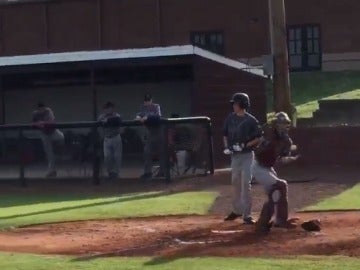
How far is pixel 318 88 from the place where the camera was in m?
35.9

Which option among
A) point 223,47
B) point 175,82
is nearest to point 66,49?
point 223,47

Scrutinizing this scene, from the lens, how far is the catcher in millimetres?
11859

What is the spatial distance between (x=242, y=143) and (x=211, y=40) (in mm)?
28186

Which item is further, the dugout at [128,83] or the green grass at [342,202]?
the dugout at [128,83]

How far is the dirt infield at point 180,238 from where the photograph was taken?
10.5m

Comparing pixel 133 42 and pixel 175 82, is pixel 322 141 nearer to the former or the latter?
pixel 175 82

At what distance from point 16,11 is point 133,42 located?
5.96 m

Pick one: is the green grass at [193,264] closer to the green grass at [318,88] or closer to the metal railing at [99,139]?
the metal railing at [99,139]

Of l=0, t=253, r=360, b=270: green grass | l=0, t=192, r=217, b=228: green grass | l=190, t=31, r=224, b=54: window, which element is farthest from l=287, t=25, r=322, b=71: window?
l=0, t=253, r=360, b=270: green grass

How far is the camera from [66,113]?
29.3 meters

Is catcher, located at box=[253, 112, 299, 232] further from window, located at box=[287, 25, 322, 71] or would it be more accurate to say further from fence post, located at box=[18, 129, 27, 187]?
window, located at box=[287, 25, 322, 71]

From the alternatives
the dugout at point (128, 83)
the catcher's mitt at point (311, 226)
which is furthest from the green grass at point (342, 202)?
the dugout at point (128, 83)

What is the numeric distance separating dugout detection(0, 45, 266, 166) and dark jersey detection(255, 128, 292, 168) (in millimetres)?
11259

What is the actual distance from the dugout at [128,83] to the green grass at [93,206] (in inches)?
245
